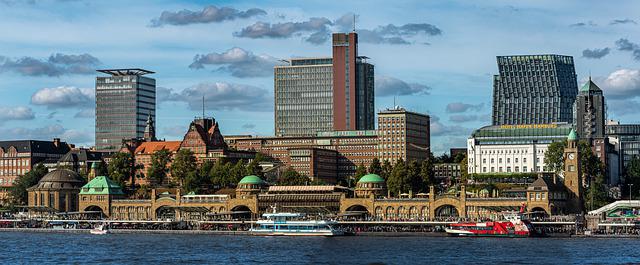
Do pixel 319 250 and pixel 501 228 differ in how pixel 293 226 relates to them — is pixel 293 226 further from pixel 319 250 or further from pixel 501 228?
pixel 319 250

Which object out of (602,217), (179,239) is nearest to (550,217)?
(602,217)

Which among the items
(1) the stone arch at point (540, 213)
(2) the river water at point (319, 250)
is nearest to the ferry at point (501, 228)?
Result: (2) the river water at point (319, 250)

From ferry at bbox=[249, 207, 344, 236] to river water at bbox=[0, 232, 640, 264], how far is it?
6251 mm

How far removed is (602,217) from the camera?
618ft

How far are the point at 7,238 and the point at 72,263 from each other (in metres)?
66.3

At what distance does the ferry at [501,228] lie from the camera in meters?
179

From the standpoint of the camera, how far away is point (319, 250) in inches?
6033

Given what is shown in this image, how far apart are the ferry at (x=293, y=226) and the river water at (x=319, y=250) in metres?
6.25

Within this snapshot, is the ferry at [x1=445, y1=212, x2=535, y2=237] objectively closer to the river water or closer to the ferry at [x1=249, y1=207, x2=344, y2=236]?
the river water

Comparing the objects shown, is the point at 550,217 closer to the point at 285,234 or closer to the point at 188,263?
the point at 285,234

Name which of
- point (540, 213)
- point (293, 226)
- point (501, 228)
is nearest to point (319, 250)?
point (501, 228)

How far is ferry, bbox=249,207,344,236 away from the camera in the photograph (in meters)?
190

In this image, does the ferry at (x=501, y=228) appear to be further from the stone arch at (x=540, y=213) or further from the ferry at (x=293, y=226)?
the ferry at (x=293, y=226)

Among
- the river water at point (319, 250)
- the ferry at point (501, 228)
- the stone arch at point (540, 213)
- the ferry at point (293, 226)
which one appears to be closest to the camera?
the river water at point (319, 250)
